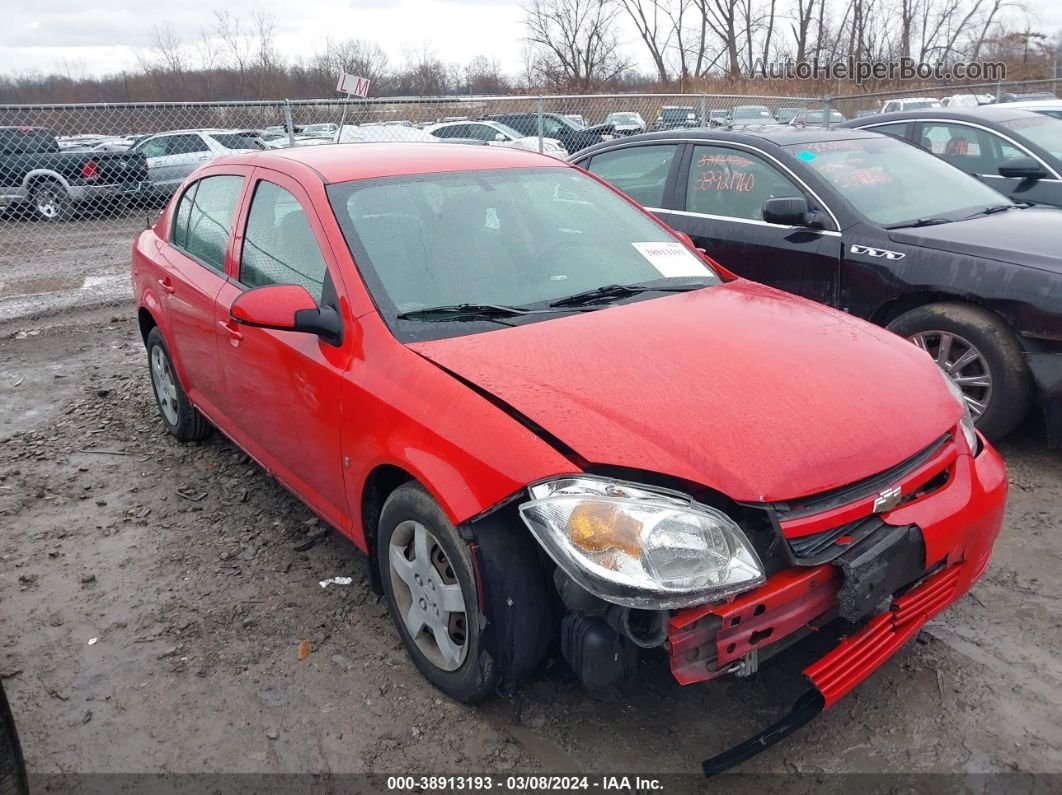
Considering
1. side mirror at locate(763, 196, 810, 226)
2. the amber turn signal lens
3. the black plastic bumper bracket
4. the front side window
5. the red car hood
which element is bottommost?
the black plastic bumper bracket

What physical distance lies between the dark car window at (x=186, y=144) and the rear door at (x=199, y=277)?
13.4m

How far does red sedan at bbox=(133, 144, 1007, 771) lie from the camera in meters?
2.10

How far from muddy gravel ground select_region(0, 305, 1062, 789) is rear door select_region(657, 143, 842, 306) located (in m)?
1.61

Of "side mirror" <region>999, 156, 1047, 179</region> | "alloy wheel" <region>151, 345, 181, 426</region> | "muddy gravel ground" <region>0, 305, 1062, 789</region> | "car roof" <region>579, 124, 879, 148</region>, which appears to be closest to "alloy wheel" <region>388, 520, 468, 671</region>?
"muddy gravel ground" <region>0, 305, 1062, 789</region>

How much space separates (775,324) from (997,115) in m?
5.77

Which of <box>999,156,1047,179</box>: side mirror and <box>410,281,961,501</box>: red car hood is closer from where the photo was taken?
<box>410,281,961,501</box>: red car hood

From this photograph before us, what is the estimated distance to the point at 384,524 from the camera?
2.69 m

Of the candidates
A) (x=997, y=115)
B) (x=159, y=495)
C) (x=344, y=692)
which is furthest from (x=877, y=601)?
Answer: (x=997, y=115)

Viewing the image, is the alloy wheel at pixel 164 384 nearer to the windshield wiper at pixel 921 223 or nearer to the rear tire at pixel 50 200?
the windshield wiper at pixel 921 223

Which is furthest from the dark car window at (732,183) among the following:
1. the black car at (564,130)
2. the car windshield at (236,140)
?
the car windshield at (236,140)

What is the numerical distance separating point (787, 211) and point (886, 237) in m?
0.56

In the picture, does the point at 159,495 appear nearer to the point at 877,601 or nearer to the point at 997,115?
the point at 877,601

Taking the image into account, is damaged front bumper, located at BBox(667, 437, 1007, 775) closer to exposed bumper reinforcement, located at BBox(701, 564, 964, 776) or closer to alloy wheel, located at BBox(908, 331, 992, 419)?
exposed bumper reinforcement, located at BBox(701, 564, 964, 776)

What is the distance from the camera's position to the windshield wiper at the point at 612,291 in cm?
299
